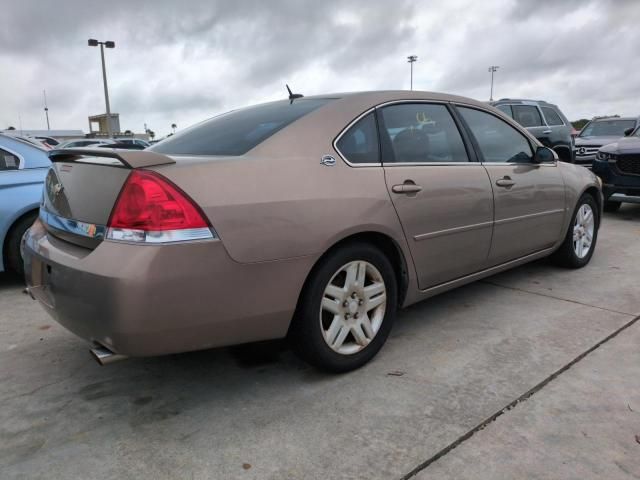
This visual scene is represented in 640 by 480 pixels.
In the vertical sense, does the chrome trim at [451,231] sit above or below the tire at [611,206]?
above

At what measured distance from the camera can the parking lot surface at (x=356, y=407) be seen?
2.03 m

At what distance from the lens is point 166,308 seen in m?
2.08

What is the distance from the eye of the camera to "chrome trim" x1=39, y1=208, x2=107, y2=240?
220 centimetres

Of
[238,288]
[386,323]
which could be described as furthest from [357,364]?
[238,288]

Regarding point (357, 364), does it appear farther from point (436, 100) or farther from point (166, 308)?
point (436, 100)

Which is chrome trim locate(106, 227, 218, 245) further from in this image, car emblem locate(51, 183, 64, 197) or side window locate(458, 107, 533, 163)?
side window locate(458, 107, 533, 163)

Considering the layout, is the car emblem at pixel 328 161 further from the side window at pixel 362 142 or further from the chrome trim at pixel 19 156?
the chrome trim at pixel 19 156

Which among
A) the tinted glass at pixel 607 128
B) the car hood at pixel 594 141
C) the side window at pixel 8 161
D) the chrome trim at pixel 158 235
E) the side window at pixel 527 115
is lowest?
the chrome trim at pixel 158 235

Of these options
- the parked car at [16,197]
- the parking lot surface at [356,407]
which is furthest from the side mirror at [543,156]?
the parked car at [16,197]

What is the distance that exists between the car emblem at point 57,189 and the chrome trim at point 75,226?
4.3 inches

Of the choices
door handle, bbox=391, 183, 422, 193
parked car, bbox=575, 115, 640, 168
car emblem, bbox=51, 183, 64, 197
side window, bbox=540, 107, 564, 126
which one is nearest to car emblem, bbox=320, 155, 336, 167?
door handle, bbox=391, 183, 422, 193

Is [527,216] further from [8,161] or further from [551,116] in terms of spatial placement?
[551,116]

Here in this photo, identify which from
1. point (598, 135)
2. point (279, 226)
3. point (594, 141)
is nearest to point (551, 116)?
point (594, 141)

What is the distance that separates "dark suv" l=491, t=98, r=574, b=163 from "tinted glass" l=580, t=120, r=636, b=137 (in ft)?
4.44
